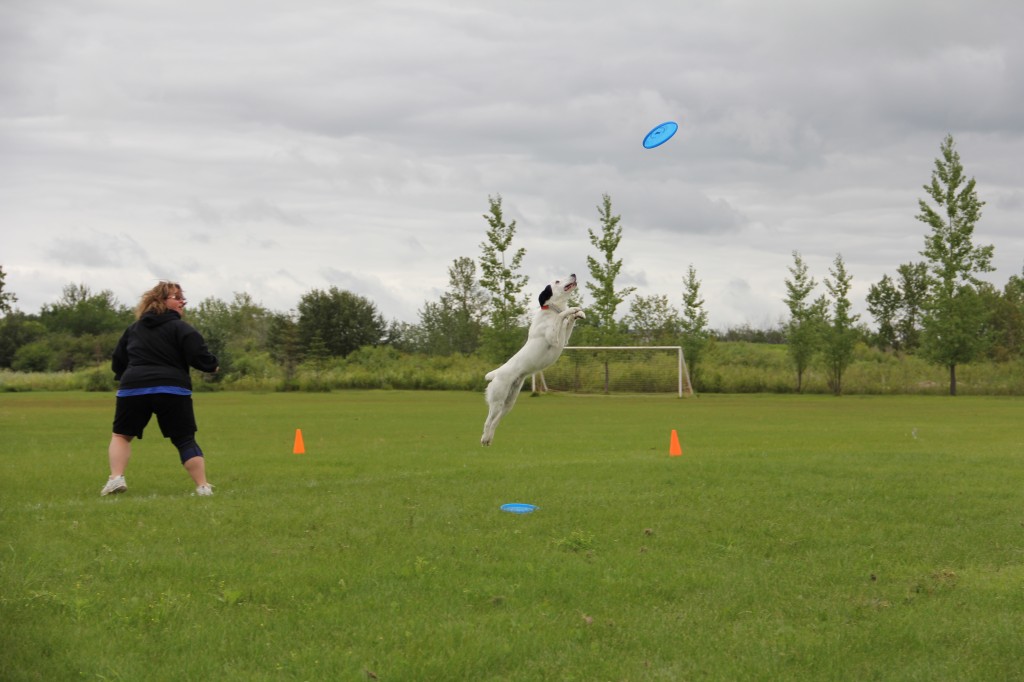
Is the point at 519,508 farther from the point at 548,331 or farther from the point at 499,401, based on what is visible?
the point at 548,331

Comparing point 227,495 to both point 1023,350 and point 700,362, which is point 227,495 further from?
point 1023,350

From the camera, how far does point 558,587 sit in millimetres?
9273

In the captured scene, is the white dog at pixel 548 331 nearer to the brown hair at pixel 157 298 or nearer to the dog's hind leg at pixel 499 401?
the dog's hind leg at pixel 499 401

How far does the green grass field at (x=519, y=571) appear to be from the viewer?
7.50 meters

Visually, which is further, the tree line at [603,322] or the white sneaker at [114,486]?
the tree line at [603,322]

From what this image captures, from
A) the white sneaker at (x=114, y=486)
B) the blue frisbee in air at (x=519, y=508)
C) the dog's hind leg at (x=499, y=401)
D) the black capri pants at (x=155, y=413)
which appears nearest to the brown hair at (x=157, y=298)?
the black capri pants at (x=155, y=413)

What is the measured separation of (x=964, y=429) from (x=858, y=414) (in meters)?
9.52

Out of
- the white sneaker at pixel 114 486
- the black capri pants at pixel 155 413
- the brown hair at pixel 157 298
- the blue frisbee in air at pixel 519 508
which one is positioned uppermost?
the brown hair at pixel 157 298

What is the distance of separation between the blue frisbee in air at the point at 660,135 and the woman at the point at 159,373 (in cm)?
648

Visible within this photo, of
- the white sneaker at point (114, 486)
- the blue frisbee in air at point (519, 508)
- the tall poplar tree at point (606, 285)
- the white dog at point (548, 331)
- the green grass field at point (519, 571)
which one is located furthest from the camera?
the tall poplar tree at point (606, 285)

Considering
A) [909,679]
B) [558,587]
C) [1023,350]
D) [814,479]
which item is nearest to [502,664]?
[558,587]

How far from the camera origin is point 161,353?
1362 centimetres

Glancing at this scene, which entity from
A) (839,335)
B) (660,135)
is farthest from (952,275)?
(660,135)

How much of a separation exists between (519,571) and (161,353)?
21.7 feet
